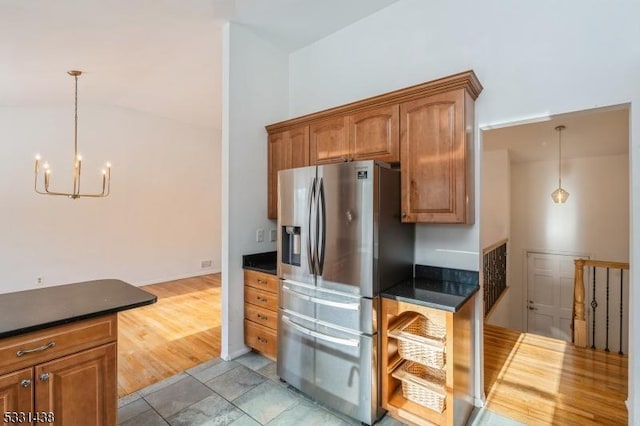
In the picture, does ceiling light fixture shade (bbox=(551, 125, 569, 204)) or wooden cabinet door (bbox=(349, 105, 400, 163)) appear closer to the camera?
wooden cabinet door (bbox=(349, 105, 400, 163))

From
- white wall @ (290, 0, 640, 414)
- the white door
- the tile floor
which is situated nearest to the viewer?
white wall @ (290, 0, 640, 414)

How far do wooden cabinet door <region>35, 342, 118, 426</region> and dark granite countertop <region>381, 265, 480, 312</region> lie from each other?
1.66 metres

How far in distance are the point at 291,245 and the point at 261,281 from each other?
661 mm

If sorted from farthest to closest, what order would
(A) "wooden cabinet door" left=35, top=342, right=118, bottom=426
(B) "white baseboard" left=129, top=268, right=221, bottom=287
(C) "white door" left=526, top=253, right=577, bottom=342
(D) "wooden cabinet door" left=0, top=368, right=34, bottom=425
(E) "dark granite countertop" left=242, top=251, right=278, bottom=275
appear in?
(C) "white door" left=526, top=253, right=577, bottom=342
(B) "white baseboard" left=129, top=268, right=221, bottom=287
(E) "dark granite countertop" left=242, top=251, right=278, bottom=275
(A) "wooden cabinet door" left=35, top=342, right=118, bottom=426
(D) "wooden cabinet door" left=0, top=368, right=34, bottom=425

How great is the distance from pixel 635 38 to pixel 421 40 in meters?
1.37

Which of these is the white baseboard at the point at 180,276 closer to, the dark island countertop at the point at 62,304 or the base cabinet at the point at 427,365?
the dark island countertop at the point at 62,304

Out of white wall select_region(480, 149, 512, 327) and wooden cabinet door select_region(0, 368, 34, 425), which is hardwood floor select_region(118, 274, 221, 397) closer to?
wooden cabinet door select_region(0, 368, 34, 425)

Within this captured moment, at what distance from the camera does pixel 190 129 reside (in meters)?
6.37

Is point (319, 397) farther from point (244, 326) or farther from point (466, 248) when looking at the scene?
point (466, 248)

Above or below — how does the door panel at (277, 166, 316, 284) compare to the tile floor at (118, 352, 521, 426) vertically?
above

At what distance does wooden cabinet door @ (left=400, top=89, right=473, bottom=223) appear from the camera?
80.4 inches

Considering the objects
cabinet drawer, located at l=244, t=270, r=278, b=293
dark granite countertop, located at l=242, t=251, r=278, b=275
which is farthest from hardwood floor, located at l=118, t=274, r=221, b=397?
dark granite countertop, located at l=242, t=251, r=278, b=275

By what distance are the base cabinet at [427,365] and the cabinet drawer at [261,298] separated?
114 cm

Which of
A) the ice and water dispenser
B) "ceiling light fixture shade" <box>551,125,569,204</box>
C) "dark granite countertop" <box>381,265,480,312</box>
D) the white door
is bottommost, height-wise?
the white door
